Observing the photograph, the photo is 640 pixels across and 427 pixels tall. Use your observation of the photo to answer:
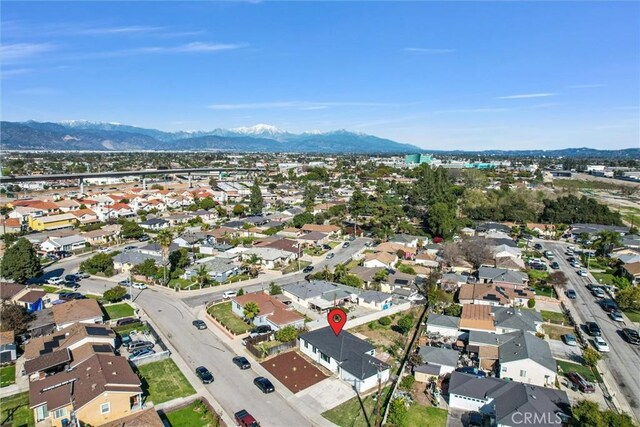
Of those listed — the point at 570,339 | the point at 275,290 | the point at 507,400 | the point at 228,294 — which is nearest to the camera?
the point at 507,400

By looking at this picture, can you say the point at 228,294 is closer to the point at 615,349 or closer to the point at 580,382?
the point at 580,382

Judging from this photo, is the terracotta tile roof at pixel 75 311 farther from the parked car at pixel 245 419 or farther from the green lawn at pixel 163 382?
the parked car at pixel 245 419

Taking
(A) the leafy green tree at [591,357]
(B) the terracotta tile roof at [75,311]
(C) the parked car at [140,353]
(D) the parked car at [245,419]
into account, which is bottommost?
(C) the parked car at [140,353]

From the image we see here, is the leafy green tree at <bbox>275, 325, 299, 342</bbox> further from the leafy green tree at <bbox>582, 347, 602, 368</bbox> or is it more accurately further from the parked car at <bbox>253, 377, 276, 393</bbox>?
the leafy green tree at <bbox>582, 347, 602, 368</bbox>

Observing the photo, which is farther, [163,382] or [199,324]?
[199,324]

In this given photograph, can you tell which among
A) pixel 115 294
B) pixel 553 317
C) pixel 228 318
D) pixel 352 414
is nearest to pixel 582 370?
pixel 553 317

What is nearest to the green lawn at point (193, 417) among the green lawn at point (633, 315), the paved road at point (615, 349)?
the paved road at point (615, 349)
